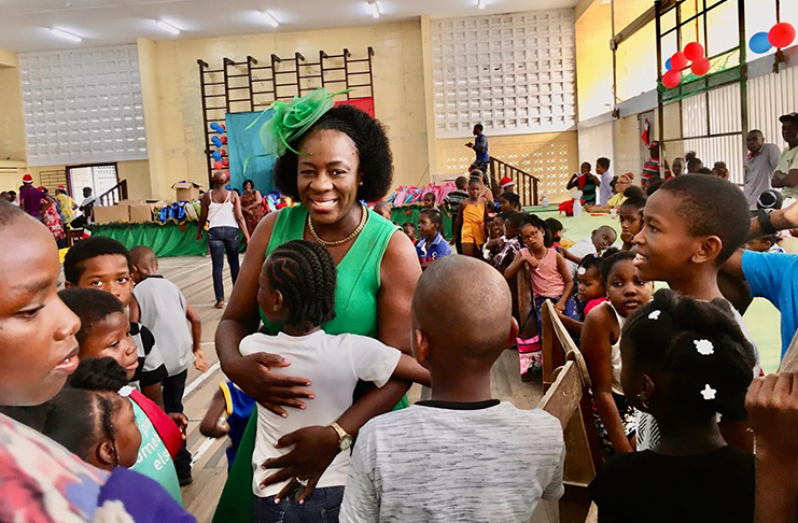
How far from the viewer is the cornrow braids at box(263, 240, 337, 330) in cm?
152

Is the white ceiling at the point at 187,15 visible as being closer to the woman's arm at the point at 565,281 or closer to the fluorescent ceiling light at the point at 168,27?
the fluorescent ceiling light at the point at 168,27

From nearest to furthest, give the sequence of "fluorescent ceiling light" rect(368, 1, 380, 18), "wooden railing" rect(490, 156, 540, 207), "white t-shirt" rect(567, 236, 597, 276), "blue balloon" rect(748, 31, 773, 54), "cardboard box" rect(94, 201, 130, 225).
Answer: "white t-shirt" rect(567, 236, 597, 276) < "blue balloon" rect(748, 31, 773, 54) < "cardboard box" rect(94, 201, 130, 225) < "fluorescent ceiling light" rect(368, 1, 380, 18) < "wooden railing" rect(490, 156, 540, 207)

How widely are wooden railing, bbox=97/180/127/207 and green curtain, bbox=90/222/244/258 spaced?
462cm

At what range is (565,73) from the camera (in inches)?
643

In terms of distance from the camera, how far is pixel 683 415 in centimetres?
118

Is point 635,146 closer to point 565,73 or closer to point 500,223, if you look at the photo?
point 565,73

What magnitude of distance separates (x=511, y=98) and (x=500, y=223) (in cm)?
1117

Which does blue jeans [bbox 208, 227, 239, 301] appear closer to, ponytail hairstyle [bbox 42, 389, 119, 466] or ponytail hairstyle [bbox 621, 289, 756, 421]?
ponytail hairstyle [bbox 42, 389, 119, 466]

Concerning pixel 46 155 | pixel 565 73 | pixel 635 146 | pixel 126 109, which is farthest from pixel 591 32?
pixel 46 155

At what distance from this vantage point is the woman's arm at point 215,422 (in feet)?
5.91

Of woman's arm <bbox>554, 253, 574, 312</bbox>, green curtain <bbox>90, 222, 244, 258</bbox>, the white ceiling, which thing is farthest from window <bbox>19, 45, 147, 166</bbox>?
woman's arm <bbox>554, 253, 574, 312</bbox>

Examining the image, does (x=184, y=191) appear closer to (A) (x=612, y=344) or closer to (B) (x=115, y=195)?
(B) (x=115, y=195)

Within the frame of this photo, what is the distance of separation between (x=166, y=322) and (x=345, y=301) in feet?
5.82

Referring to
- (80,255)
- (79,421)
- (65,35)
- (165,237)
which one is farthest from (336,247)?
(65,35)
